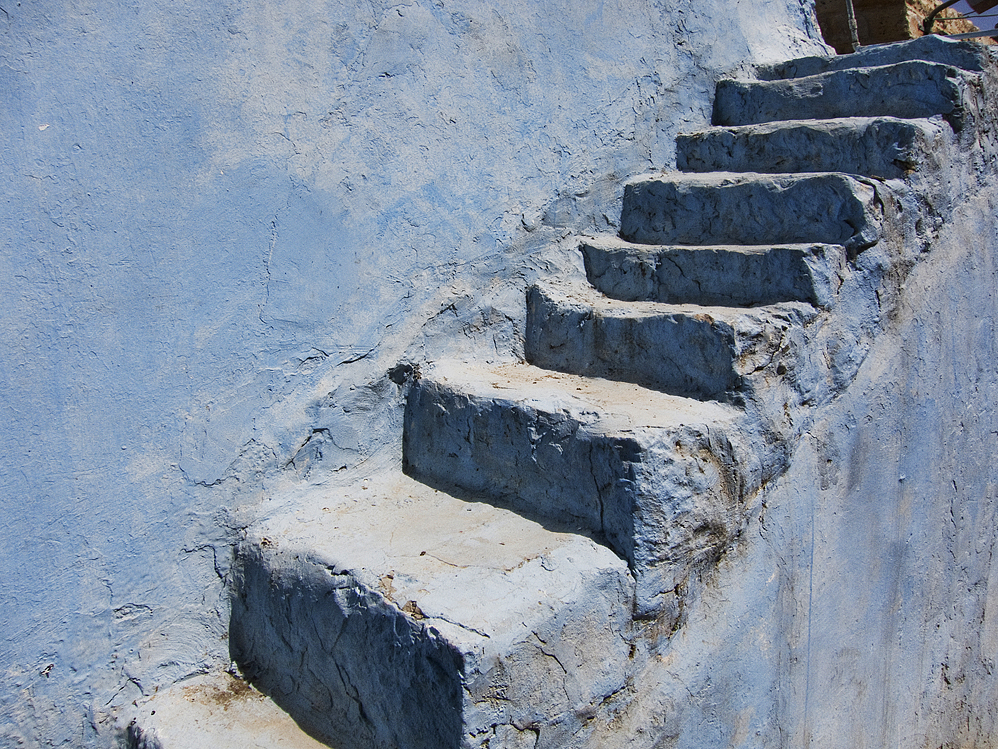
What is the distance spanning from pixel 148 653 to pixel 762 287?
1586 millimetres

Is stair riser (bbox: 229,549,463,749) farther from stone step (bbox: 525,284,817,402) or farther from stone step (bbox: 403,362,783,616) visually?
stone step (bbox: 525,284,817,402)

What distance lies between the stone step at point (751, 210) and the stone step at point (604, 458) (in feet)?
1.93

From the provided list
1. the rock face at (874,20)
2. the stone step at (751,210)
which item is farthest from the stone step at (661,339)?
the rock face at (874,20)

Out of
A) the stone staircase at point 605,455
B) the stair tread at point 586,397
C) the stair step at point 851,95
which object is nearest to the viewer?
the stone staircase at point 605,455

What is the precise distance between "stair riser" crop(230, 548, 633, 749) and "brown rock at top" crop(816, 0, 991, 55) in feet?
17.8

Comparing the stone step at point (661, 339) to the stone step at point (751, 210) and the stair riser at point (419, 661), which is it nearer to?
the stone step at point (751, 210)

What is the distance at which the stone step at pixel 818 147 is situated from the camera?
2146 mm

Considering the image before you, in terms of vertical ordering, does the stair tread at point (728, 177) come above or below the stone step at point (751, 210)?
above

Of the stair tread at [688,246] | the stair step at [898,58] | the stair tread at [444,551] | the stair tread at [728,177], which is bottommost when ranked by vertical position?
the stair tread at [444,551]

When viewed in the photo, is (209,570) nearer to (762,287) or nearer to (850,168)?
(762,287)

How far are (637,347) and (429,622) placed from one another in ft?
2.92

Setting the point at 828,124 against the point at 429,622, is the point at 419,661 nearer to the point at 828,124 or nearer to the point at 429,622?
the point at 429,622

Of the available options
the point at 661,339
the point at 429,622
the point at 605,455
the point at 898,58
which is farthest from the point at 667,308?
the point at 898,58

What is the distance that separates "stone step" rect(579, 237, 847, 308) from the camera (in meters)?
1.92
